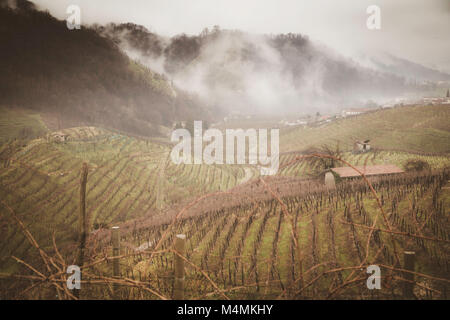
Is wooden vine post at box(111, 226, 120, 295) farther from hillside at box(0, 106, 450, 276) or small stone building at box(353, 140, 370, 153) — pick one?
small stone building at box(353, 140, 370, 153)

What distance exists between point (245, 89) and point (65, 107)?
8.90 feet

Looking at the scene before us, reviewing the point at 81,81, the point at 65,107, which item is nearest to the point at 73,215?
the point at 65,107

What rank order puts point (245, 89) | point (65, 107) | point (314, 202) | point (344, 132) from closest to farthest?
point (314, 202), point (65, 107), point (344, 132), point (245, 89)

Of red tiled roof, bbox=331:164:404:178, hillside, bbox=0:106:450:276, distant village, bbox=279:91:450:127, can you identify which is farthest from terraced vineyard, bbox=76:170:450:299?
distant village, bbox=279:91:450:127

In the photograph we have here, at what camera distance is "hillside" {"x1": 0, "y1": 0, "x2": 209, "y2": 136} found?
13.2ft

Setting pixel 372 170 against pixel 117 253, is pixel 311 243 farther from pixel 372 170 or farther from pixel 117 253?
pixel 117 253

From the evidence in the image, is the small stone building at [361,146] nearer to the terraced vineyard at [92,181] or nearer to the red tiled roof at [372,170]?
the red tiled roof at [372,170]

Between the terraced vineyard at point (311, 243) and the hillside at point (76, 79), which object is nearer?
the terraced vineyard at point (311, 243)

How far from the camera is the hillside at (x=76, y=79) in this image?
403 centimetres

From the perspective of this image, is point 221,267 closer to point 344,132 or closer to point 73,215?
point 73,215

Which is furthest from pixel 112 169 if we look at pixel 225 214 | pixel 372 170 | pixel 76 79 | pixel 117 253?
pixel 372 170

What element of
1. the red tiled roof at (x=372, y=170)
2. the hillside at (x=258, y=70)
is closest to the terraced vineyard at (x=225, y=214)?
the red tiled roof at (x=372, y=170)
